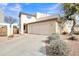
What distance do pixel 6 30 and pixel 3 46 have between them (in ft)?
0.87

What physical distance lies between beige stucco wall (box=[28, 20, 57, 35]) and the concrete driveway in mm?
85

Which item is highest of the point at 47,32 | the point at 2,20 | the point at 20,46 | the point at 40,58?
the point at 2,20

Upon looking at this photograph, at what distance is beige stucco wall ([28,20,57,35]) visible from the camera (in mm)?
2932

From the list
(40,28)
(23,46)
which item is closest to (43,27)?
(40,28)

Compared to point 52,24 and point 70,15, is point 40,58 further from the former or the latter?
point 70,15

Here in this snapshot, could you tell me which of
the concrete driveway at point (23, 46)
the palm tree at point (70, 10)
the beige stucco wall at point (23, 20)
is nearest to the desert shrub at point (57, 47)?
the concrete driveway at point (23, 46)

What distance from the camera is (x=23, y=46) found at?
2.93 metres

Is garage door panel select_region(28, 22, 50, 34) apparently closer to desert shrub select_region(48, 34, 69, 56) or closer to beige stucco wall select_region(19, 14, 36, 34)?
beige stucco wall select_region(19, 14, 36, 34)

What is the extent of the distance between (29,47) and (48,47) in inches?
11.9

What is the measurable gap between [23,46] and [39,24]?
436mm

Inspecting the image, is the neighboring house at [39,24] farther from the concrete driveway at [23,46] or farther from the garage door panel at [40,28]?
the concrete driveway at [23,46]

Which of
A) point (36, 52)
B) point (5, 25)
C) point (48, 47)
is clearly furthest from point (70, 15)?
point (5, 25)

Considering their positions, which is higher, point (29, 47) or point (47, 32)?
point (47, 32)

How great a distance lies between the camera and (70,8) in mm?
2898
